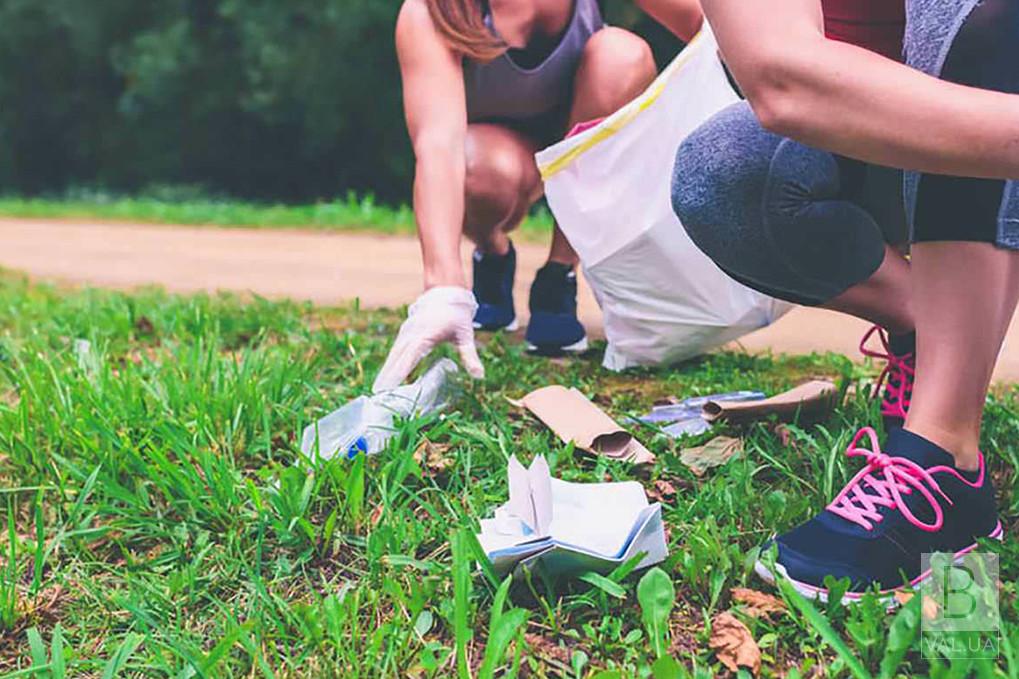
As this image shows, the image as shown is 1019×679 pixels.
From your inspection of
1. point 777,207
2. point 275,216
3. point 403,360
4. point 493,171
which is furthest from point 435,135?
point 275,216

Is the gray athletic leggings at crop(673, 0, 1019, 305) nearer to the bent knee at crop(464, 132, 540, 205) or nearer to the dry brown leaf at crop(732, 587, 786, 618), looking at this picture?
the dry brown leaf at crop(732, 587, 786, 618)

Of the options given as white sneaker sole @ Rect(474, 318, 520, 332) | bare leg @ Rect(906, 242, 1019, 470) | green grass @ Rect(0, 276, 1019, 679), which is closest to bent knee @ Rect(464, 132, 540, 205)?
white sneaker sole @ Rect(474, 318, 520, 332)

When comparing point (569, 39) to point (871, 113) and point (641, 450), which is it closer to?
point (641, 450)

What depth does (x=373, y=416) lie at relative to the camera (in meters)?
1.69

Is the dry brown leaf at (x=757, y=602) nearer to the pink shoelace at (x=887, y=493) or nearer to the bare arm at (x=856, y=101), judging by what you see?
the pink shoelace at (x=887, y=493)

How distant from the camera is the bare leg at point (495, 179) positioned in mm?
2459

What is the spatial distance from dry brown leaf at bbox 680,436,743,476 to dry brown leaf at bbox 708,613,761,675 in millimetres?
412

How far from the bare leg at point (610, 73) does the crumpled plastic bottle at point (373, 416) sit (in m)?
0.87

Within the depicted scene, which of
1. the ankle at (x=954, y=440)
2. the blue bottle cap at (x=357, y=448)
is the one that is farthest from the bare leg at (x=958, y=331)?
the blue bottle cap at (x=357, y=448)

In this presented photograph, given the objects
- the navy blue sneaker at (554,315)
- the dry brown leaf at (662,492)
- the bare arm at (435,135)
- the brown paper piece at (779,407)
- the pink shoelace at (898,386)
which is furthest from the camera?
the navy blue sneaker at (554,315)

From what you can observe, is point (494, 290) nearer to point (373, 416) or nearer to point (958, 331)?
point (373, 416)

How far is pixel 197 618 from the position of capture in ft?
4.24

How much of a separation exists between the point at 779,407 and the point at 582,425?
0.31 m

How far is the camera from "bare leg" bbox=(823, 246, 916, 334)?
5.47ft
